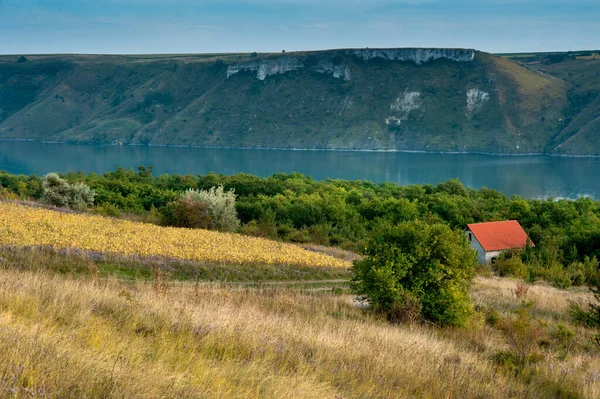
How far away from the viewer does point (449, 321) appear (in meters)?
14.1

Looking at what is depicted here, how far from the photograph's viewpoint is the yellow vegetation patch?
828 inches

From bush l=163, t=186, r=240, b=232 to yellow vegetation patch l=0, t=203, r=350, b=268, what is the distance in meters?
4.85

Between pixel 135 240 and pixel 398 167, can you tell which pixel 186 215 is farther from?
pixel 398 167

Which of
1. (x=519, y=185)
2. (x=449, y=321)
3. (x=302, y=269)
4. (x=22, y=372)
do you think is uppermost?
(x=22, y=372)

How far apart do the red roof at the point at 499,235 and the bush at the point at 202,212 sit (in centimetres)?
1666

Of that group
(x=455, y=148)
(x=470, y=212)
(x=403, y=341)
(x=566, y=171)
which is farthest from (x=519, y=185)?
(x=403, y=341)

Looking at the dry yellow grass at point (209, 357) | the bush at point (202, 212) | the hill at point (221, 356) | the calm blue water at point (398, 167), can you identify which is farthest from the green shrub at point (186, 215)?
the calm blue water at point (398, 167)

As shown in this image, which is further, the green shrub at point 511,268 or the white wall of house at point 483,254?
the white wall of house at point 483,254

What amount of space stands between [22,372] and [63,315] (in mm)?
2294

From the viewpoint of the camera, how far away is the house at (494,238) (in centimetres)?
4041

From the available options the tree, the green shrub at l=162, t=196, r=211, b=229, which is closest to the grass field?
the tree

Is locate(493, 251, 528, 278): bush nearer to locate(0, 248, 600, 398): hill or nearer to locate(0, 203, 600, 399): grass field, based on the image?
locate(0, 203, 600, 399): grass field

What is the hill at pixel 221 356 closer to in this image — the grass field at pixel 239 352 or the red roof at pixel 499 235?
the grass field at pixel 239 352

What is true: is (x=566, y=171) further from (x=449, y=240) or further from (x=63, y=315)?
(x=63, y=315)
